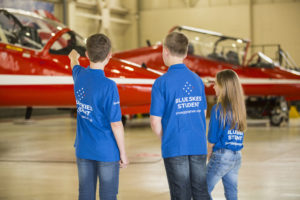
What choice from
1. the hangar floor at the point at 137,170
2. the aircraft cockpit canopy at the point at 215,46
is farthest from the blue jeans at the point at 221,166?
the aircraft cockpit canopy at the point at 215,46

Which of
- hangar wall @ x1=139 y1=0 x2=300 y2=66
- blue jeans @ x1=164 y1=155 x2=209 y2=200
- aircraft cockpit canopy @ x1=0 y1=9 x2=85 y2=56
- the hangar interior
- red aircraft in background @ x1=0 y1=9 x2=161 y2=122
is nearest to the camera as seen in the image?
blue jeans @ x1=164 y1=155 x2=209 y2=200

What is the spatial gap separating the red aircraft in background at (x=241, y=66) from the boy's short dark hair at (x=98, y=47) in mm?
11344

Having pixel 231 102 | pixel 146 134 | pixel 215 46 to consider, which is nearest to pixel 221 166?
pixel 231 102

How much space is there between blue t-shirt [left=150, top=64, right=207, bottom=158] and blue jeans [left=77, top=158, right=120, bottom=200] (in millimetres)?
426

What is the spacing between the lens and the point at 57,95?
30.7ft

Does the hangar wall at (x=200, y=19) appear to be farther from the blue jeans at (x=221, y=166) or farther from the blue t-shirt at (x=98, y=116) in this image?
the blue t-shirt at (x=98, y=116)

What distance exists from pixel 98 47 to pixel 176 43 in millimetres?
604

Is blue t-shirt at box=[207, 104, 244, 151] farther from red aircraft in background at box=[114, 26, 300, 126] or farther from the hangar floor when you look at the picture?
red aircraft in background at box=[114, 26, 300, 126]

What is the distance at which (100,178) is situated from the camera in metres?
3.86

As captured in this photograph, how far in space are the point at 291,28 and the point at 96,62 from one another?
2492 cm

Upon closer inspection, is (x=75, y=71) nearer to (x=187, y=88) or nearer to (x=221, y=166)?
(x=187, y=88)

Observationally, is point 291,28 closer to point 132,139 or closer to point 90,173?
point 132,139

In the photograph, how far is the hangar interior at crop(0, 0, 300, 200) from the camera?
6406 millimetres

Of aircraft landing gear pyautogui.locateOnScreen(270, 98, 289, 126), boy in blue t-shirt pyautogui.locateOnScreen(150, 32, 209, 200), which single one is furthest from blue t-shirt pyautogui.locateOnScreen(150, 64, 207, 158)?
aircraft landing gear pyautogui.locateOnScreen(270, 98, 289, 126)
